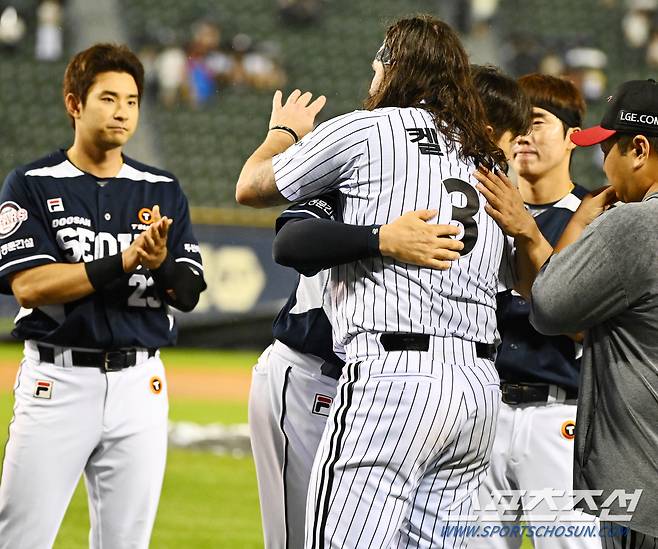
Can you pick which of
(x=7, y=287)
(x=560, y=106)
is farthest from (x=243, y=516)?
(x=560, y=106)

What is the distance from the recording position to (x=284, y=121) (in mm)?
3178

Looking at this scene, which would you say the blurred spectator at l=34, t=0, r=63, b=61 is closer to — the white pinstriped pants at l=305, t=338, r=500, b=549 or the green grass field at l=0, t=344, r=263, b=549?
the green grass field at l=0, t=344, r=263, b=549

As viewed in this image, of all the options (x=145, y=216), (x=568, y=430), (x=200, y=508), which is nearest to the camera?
(x=568, y=430)

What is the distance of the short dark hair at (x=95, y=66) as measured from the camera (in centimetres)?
389

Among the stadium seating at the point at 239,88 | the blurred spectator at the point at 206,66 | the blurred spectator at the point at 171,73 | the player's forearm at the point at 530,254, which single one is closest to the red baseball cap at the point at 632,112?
the player's forearm at the point at 530,254

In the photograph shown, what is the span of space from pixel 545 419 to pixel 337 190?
4.04 ft

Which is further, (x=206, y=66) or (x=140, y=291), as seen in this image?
(x=206, y=66)

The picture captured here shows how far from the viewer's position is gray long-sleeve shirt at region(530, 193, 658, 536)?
8.19ft

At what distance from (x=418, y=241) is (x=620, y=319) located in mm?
561

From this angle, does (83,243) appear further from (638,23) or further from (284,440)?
(638,23)

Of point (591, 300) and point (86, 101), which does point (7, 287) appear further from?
point (591, 300)

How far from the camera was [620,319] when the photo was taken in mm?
2594

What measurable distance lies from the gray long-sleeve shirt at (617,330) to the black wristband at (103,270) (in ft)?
5.25

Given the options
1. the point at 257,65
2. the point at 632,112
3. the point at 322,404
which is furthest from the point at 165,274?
the point at 257,65
